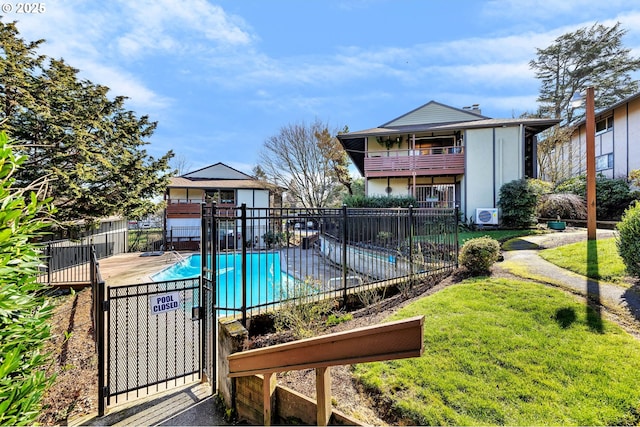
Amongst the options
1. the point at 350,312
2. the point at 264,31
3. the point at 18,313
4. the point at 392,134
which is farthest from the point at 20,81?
the point at 392,134

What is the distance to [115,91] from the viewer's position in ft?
38.0

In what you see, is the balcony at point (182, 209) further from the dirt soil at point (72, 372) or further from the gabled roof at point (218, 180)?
the dirt soil at point (72, 372)

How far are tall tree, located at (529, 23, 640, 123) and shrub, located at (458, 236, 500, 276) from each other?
74.1ft

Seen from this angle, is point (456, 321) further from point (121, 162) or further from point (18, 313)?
point (121, 162)

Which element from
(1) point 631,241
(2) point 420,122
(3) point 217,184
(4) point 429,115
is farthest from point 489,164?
(3) point 217,184

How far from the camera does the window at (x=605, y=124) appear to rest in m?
17.8

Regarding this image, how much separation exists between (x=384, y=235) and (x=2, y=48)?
41.2ft

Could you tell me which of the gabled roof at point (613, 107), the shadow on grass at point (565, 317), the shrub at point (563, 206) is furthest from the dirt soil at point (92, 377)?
the gabled roof at point (613, 107)

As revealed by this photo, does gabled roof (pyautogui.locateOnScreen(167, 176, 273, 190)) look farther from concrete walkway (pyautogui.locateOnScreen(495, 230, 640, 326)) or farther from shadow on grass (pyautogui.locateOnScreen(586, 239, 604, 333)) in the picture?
shadow on grass (pyautogui.locateOnScreen(586, 239, 604, 333))

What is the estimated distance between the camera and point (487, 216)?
14.4m

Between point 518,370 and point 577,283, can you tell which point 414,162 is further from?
point 518,370

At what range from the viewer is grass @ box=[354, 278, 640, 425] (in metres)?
2.60

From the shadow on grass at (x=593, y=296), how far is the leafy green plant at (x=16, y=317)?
234 inches

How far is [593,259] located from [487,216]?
27.5 ft
